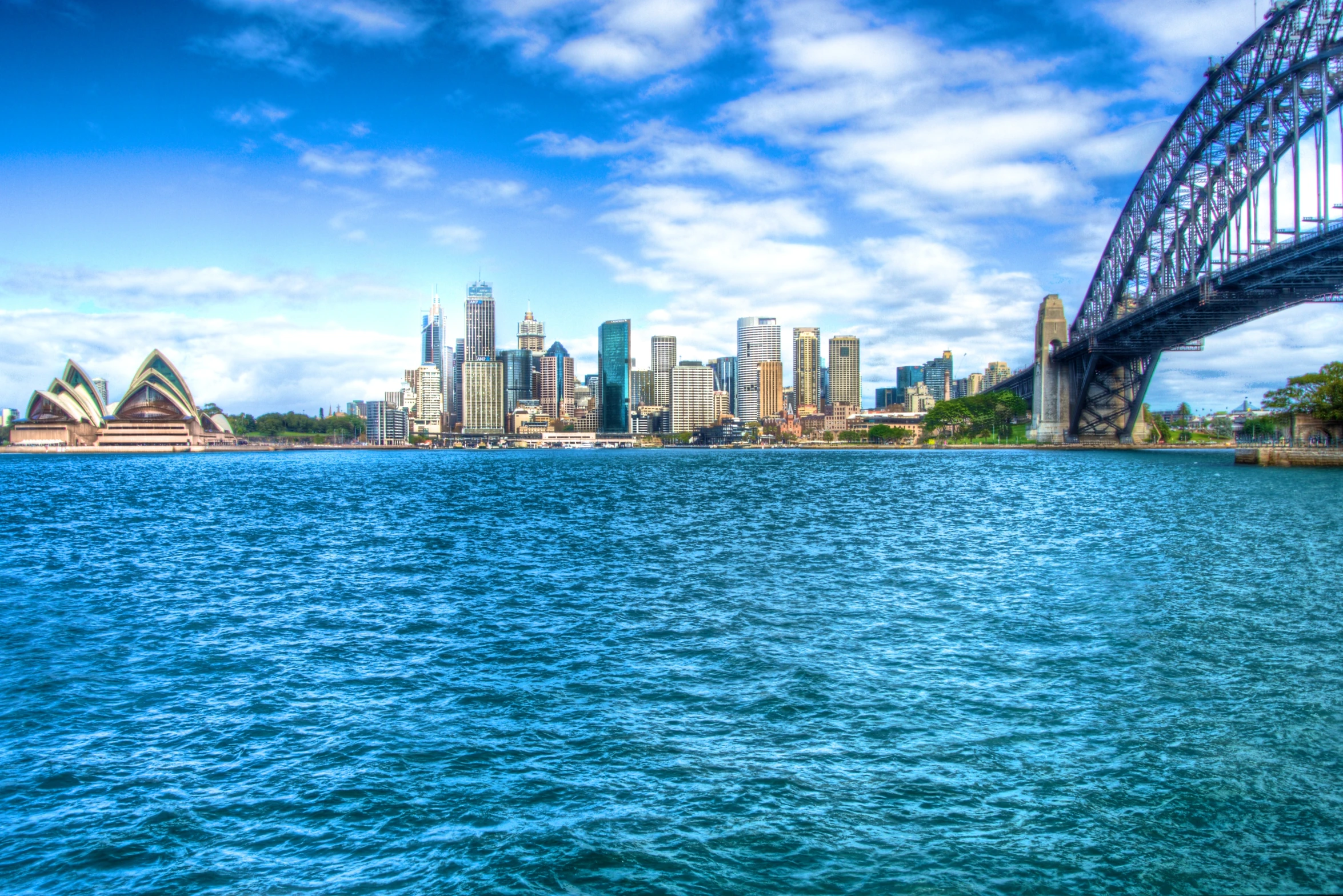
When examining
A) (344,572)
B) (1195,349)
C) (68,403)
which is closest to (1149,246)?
(1195,349)

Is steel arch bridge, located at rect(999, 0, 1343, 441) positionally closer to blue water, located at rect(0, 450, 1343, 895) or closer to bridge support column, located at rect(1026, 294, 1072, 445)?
bridge support column, located at rect(1026, 294, 1072, 445)

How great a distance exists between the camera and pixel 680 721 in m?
11.2

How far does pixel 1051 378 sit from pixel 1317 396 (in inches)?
2065

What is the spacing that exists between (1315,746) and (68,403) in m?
212

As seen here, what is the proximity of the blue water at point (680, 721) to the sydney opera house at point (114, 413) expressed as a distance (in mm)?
182021

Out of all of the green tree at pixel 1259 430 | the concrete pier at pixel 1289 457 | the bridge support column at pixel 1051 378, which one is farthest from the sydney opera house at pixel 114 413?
the green tree at pixel 1259 430

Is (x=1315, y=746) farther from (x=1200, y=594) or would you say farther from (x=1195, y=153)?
(x=1195, y=153)

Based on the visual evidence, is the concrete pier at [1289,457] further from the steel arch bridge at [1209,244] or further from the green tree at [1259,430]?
the green tree at [1259,430]

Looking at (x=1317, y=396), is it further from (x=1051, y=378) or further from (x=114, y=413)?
(x=114, y=413)

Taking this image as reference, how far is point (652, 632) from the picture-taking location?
16.1 meters

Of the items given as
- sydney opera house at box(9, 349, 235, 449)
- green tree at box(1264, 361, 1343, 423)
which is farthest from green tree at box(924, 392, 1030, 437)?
sydney opera house at box(9, 349, 235, 449)

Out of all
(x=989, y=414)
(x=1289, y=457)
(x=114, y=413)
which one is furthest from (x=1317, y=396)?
(x=114, y=413)

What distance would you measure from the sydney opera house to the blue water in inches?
7166

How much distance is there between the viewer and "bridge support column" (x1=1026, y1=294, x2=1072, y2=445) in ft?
430
